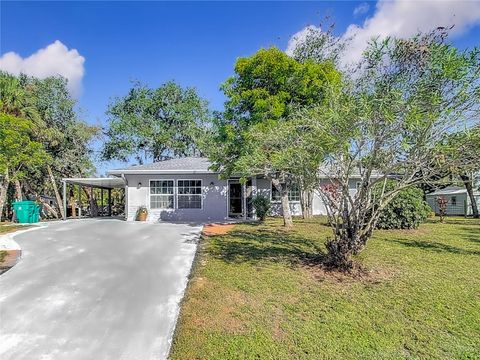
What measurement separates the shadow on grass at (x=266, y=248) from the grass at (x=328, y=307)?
0.05 metres

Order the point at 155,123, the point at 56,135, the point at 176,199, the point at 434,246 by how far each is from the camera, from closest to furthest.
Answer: the point at 434,246, the point at 176,199, the point at 56,135, the point at 155,123

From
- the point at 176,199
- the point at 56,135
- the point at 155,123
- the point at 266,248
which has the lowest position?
the point at 266,248

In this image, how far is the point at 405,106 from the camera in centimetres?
510

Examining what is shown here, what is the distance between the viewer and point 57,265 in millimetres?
7242

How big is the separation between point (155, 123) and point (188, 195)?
581 inches

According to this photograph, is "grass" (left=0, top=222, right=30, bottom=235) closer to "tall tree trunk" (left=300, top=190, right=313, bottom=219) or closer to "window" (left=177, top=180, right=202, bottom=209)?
"window" (left=177, top=180, right=202, bottom=209)

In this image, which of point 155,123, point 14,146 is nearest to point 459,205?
point 155,123

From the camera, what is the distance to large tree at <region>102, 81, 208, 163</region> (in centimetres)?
2870

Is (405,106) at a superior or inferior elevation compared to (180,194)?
superior

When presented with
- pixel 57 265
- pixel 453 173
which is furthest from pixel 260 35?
pixel 57 265

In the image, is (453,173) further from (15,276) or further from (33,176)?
(33,176)

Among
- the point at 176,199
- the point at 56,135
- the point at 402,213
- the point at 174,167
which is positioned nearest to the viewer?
the point at 402,213

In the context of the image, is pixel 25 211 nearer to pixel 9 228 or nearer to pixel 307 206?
pixel 9 228

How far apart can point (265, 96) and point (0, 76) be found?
17572 mm
